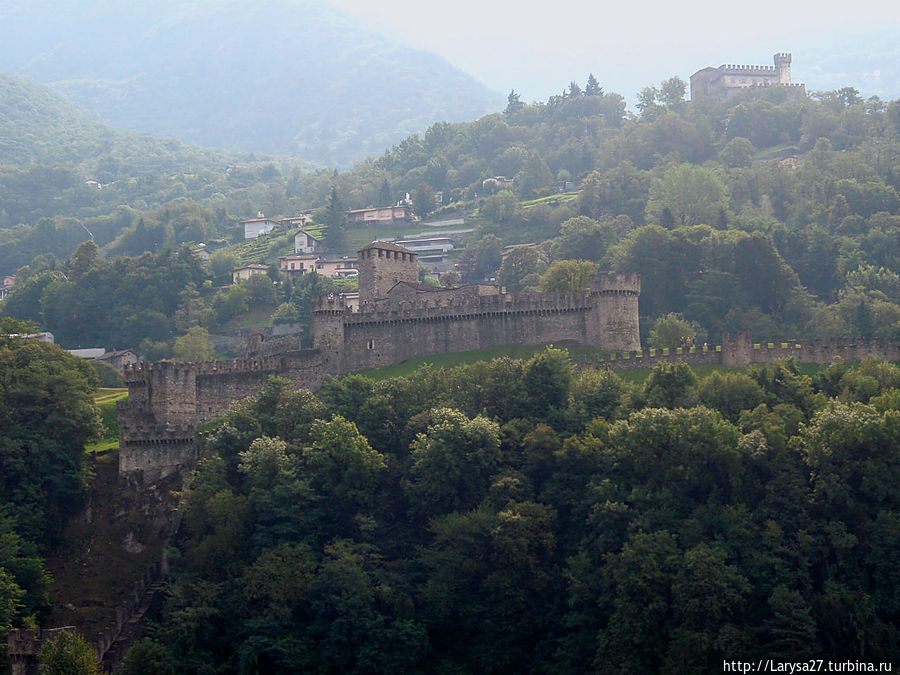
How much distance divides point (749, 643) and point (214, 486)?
25.4 meters

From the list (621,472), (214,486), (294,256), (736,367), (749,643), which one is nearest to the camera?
(749,643)

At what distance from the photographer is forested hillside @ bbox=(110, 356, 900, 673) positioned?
46.0 m

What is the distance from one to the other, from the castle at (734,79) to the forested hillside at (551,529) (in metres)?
111

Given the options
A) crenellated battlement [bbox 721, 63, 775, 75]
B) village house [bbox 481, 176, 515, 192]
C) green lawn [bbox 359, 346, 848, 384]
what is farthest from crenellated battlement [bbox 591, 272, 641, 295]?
crenellated battlement [bbox 721, 63, 775, 75]

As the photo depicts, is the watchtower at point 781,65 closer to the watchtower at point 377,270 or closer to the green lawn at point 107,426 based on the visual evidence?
the watchtower at point 377,270

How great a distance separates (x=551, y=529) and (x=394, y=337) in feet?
78.7

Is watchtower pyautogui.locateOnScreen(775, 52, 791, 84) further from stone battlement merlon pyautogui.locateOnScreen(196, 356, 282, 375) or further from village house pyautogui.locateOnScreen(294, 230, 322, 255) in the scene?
stone battlement merlon pyautogui.locateOnScreen(196, 356, 282, 375)

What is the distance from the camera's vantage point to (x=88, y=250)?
113 metres

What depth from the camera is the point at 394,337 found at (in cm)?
7375

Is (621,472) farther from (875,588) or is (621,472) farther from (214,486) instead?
(214,486)

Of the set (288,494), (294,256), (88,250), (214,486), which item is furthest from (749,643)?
(294,256)

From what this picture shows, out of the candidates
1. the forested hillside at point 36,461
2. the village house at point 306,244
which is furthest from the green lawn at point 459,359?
the village house at point 306,244

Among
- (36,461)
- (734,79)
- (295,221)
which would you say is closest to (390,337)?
(36,461)

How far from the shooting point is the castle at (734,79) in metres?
165
